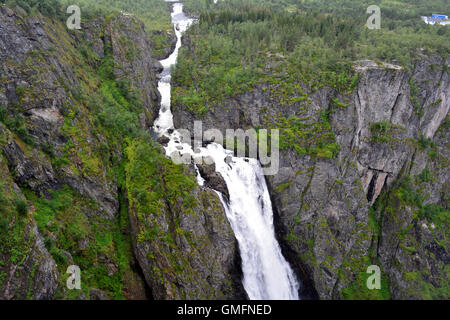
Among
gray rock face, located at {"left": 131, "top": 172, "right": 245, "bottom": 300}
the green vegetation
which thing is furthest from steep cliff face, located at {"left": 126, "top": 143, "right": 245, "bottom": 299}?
the green vegetation

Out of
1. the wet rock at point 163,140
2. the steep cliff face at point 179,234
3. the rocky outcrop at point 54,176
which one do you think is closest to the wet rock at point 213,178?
the steep cliff face at point 179,234

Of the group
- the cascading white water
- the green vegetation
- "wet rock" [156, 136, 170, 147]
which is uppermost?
the green vegetation

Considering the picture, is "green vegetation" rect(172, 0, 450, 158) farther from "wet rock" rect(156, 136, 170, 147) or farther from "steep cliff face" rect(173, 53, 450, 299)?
"wet rock" rect(156, 136, 170, 147)

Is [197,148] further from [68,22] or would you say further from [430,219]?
[430,219]

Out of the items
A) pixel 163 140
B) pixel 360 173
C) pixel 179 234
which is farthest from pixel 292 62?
pixel 179 234

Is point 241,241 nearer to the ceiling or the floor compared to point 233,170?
nearer to the floor
